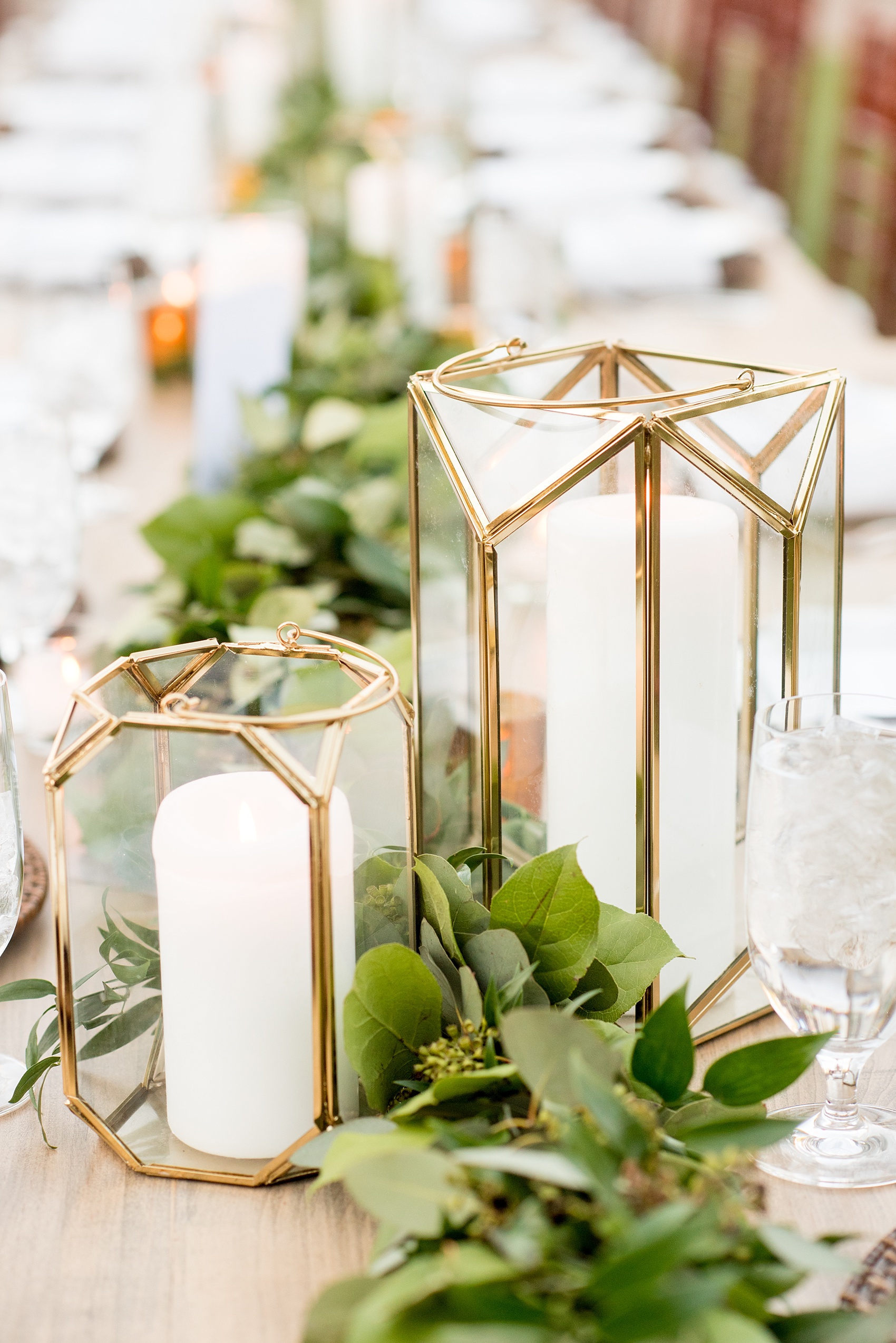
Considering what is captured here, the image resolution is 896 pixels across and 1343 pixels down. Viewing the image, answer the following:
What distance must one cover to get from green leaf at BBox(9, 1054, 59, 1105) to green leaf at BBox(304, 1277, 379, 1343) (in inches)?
7.1

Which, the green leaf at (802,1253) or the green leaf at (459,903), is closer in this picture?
the green leaf at (802,1253)

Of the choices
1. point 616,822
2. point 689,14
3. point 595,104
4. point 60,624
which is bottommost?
point 60,624

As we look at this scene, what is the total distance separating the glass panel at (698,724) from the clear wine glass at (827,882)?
6 centimetres

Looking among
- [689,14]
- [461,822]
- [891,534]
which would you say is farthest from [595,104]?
[461,822]

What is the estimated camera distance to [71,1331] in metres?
0.42

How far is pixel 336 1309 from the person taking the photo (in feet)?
1.17

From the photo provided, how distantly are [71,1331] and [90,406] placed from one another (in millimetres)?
1211

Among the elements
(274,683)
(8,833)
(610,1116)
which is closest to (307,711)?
(274,683)

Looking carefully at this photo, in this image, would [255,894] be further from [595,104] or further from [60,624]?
[595,104]

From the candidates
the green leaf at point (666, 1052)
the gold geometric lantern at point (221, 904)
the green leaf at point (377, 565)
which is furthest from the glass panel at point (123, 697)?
the green leaf at point (377, 565)

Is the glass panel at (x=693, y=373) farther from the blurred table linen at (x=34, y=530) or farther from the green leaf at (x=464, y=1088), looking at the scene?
the blurred table linen at (x=34, y=530)

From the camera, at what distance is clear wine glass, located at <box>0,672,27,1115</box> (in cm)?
50

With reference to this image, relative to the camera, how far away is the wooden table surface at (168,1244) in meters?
0.42

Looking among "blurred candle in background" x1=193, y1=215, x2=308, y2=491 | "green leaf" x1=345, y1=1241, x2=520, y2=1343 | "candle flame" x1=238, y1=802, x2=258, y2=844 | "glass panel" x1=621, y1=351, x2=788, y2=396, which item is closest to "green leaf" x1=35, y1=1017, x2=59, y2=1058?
"candle flame" x1=238, y1=802, x2=258, y2=844
